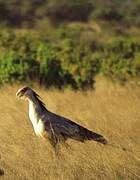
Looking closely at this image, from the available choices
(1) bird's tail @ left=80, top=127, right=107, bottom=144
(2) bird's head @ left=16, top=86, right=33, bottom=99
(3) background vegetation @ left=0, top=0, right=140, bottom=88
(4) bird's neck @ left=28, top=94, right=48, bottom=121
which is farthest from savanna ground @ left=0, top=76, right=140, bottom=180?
(3) background vegetation @ left=0, top=0, right=140, bottom=88

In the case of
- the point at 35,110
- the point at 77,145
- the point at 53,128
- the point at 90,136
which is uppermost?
the point at 35,110

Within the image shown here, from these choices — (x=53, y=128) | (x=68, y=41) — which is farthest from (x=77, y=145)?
(x=68, y=41)

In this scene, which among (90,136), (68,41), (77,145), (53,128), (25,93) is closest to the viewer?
(53,128)

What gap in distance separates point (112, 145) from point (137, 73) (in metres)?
6.72

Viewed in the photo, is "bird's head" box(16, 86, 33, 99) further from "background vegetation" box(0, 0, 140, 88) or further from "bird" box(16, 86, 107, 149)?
"background vegetation" box(0, 0, 140, 88)

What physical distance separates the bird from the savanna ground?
0.50 ft

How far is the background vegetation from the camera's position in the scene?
13.9 m

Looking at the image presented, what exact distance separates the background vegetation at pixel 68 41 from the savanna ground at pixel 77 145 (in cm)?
240

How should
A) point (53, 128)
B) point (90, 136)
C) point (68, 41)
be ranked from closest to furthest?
point (53, 128) → point (90, 136) → point (68, 41)

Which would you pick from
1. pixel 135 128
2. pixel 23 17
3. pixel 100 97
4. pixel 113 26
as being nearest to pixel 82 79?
pixel 100 97

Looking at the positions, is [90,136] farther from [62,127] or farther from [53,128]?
[53,128]

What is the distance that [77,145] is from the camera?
8.11m

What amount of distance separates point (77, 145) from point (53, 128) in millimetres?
591

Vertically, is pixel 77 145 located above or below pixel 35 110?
below
